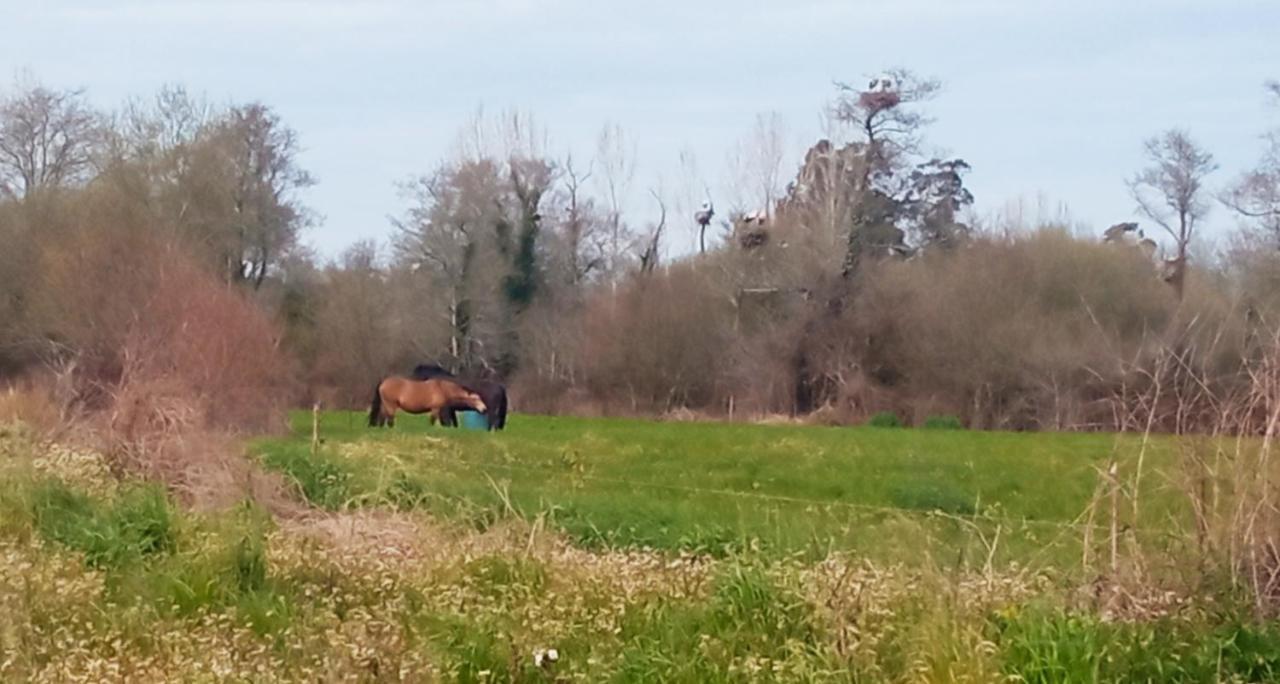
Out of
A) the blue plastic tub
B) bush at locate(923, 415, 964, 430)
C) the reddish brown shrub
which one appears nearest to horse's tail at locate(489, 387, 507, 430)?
the blue plastic tub

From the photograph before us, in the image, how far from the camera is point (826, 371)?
51.2 m

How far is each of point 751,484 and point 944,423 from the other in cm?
2507

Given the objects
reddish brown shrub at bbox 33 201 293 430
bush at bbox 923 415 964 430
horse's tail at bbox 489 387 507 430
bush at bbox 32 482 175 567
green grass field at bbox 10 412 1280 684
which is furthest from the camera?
bush at bbox 923 415 964 430

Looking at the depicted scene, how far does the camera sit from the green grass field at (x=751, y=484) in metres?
9.59

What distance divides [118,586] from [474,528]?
8.68 feet

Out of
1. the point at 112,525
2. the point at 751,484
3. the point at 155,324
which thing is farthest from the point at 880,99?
the point at 112,525

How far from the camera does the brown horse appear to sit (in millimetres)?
37969

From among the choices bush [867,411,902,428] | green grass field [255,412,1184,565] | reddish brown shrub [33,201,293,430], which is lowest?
Result: bush [867,411,902,428]

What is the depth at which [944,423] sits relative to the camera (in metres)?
43.9

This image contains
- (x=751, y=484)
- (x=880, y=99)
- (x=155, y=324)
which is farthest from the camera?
(x=880, y=99)

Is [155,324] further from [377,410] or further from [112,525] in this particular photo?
[112,525]

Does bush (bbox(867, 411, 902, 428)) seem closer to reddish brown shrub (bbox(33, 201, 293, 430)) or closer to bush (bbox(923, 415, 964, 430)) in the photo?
bush (bbox(923, 415, 964, 430))

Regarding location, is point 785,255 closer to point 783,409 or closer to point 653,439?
point 783,409

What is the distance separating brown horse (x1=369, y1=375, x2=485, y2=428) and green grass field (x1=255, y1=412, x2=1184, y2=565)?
7.85 feet
